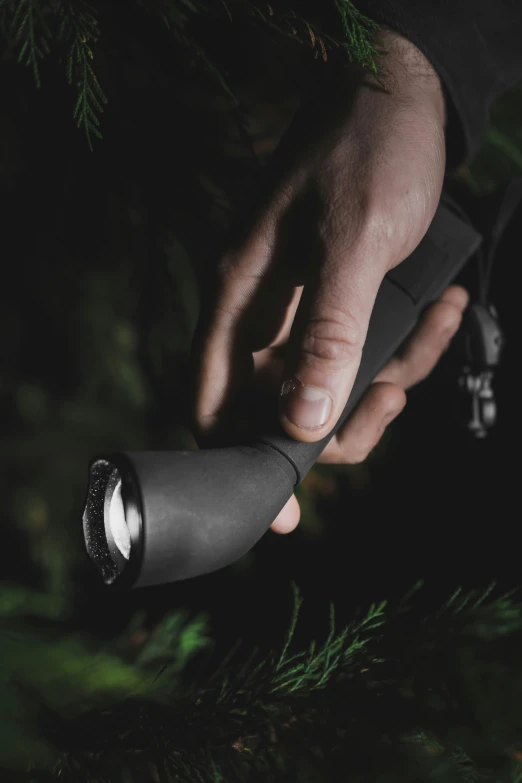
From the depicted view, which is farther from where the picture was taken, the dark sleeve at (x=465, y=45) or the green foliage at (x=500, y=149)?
the green foliage at (x=500, y=149)

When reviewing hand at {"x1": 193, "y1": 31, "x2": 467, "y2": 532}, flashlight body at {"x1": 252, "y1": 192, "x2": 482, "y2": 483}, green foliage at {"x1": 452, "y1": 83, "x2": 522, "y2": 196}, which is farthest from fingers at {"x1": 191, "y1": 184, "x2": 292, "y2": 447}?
green foliage at {"x1": 452, "y1": 83, "x2": 522, "y2": 196}

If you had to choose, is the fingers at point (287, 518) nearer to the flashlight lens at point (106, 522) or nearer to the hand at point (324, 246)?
the hand at point (324, 246)

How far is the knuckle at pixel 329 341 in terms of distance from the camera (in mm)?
495

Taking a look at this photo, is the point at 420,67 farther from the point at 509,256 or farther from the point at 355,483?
the point at 355,483

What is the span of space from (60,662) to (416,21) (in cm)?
61

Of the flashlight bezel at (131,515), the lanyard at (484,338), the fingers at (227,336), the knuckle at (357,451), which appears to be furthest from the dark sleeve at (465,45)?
the flashlight bezel at (131,515)

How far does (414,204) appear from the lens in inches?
21.3

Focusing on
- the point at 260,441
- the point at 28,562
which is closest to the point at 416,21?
the point at 260,441

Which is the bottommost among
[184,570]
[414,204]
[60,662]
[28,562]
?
[28,562]

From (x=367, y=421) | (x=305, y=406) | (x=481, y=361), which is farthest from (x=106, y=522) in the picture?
(x=481, y=361)

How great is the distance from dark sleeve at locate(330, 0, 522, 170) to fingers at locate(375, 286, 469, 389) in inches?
7.7

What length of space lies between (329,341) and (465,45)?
1.07ft

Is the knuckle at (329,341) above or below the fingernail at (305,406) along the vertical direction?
above

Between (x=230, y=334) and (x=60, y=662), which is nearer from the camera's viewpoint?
(x=60, y=662)
